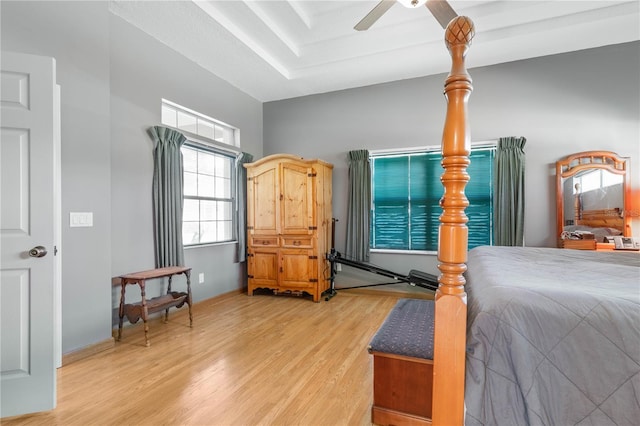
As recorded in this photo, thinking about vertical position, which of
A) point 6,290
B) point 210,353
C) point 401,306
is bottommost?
point 210,353

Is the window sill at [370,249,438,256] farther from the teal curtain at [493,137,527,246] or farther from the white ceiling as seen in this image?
the white ceiling

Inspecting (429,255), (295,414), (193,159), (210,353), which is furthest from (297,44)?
(295,414)

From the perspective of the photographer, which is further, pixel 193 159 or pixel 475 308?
pixel 193 159

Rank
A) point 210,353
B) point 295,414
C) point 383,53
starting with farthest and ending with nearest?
point 383,53, point 210,353, point 295,414

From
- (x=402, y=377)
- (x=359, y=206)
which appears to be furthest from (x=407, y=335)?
(x=359, y=206)

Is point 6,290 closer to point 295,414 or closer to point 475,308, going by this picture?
point 295,414

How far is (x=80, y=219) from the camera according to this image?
8.13 ft

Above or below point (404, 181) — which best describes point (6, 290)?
below

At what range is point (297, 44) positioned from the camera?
388cm

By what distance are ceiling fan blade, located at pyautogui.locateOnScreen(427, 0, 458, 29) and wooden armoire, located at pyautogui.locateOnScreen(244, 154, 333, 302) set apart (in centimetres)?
221

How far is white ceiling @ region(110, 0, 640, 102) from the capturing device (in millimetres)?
2982

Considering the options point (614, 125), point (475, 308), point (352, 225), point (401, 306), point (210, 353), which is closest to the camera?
point (475, 308)

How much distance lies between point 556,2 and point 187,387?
4.62m

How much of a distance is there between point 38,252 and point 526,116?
4.94 metres
